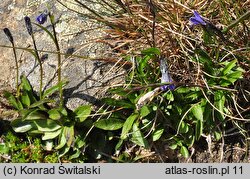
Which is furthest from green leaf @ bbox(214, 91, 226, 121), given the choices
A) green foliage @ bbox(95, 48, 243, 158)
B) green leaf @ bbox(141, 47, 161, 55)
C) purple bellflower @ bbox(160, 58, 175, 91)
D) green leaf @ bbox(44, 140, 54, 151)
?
green leaf @ bbox(44, 140, 54, 151)

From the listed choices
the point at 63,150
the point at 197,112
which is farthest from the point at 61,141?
the point at 197,112

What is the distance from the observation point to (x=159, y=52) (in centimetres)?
256

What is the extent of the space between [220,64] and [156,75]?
318 mm

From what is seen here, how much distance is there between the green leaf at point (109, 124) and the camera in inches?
103

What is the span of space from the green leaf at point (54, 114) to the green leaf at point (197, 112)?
0.65 metres

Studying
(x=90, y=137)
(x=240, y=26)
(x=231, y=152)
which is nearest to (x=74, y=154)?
(x=90, y=137)

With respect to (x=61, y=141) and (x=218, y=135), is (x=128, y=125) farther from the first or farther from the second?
(x=218, y=135)

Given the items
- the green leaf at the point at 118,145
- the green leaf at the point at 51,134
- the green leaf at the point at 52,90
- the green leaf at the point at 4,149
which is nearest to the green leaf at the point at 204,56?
the green leaf at the point at 118,145

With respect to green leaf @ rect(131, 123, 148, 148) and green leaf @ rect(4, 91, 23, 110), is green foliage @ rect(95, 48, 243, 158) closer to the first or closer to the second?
green leaf @ rect(131, 123, 148, 148)

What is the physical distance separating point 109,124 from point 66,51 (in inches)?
18.7

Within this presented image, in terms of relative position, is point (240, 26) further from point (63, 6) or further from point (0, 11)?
point (0, 11)

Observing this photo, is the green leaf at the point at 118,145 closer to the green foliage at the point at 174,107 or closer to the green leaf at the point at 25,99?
the green foliage at the point at 174,107

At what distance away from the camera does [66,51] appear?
2.84 meters

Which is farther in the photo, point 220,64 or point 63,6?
point 63,6
